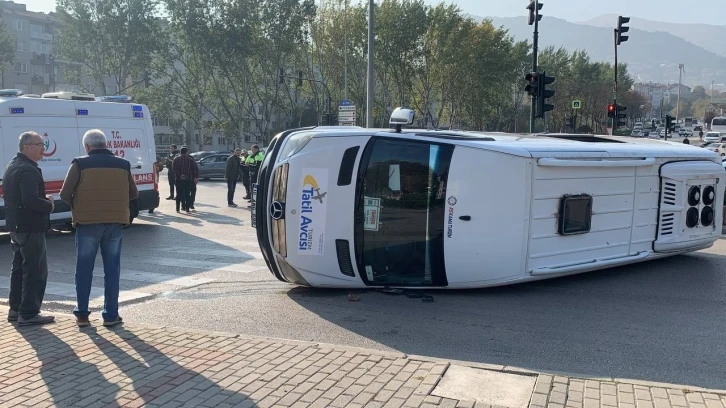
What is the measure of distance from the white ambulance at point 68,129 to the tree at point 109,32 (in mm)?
42310

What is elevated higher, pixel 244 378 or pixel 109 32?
pixel 109 32

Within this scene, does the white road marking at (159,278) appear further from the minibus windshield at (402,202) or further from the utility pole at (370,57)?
the utility pole at (370,57)

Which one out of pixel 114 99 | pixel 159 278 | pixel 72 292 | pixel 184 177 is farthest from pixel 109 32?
pixel 72 292

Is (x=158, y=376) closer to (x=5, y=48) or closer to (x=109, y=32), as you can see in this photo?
(x=109, y=32)

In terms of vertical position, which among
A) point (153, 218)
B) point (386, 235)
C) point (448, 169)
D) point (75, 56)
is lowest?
point (153, 218)

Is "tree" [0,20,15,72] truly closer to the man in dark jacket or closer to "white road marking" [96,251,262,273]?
"white road marking" [96,251,262,273]

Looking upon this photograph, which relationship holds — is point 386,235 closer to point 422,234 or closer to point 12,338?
point 422,234

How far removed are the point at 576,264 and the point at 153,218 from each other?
10656mm

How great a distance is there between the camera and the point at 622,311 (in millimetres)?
7004

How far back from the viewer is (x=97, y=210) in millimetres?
5836

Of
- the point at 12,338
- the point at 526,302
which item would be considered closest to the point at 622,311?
the point at 526,302

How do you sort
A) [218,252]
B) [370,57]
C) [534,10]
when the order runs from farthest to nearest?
[370,57] < [534,10] < [218,252]

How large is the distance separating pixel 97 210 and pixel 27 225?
2.28ft

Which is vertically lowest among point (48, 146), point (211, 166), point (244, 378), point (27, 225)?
point (211, 166)
